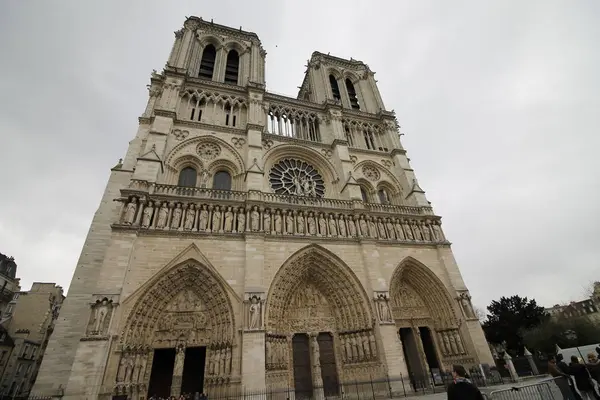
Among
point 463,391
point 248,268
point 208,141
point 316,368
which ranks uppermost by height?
point 208,141

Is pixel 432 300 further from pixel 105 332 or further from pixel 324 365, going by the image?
pixel 105 332

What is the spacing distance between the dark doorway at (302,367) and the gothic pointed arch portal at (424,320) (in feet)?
12.8

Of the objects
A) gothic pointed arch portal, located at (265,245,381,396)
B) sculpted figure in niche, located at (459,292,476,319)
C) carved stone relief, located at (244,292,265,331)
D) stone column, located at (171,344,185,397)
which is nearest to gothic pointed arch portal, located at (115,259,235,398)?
stone column, located at (171,344,185,397)

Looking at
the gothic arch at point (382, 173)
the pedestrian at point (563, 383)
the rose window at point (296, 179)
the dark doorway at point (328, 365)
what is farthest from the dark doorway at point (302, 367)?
the gothic arch at point (382, 173)

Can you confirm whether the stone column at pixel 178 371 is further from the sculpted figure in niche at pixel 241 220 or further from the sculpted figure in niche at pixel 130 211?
the sculpted figure in niche at pixel 130 211

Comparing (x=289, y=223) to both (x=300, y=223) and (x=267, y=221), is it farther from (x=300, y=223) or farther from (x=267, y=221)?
(x=267, y=221)

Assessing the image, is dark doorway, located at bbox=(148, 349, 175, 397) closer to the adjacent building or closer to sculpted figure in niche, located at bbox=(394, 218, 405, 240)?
sculpted figure in niche, located at bbox=(394, 218, 405, 240)

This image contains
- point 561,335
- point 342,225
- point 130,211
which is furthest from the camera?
point 561,335

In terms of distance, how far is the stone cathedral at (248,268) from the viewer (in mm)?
8727

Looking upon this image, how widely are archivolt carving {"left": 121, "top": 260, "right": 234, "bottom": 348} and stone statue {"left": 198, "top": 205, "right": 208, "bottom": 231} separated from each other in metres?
1.45

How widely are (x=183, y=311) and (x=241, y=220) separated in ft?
12.9

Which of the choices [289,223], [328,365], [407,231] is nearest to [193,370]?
[328,365]

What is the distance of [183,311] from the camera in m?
9.80

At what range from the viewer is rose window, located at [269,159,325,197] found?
14828mm
